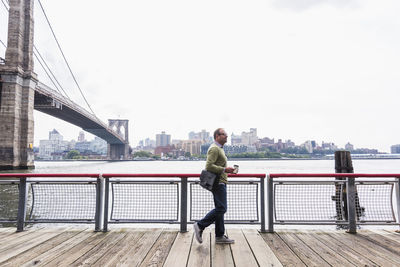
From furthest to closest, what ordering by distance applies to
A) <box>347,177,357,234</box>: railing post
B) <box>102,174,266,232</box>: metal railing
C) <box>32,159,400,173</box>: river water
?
1. <box>32,159,400,173</box>: river water
2. <box>102,174,266,232</box>: metal railing
3. <box>347,177,357,234</box>: railing post

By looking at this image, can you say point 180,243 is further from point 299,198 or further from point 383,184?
point 383,184

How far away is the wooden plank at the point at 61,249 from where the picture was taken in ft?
11.0

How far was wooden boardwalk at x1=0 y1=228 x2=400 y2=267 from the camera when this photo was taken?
10.9 ft

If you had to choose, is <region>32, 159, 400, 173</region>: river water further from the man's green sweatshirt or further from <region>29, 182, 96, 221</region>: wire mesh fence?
the man's green sweatshirt

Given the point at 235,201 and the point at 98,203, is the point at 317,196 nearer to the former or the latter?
the point at 235,201

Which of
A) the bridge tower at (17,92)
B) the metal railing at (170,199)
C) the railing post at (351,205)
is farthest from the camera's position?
the bridge tower at (17,92)

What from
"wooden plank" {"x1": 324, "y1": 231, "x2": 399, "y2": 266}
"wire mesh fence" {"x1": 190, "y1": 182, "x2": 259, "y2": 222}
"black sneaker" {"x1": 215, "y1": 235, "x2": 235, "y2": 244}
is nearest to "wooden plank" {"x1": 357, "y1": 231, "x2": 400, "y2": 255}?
"wooden plank" {"x1": 324, "y1": 231, "x2": 399, "y2": 266}

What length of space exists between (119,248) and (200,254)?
1.26 metres

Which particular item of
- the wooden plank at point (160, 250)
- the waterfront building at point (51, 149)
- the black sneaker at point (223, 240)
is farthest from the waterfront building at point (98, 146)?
the black sneaker at point (223, 240)

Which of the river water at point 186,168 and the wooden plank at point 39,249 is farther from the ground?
the wooden plank at point 39,249

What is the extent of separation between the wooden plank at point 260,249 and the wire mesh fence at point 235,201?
→ 336mm

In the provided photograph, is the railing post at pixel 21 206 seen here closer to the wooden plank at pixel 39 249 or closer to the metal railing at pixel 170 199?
the wooden plank at pixel 39 249

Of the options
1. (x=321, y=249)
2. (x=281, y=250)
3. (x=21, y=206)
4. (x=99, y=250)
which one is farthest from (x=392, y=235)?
(x=21, y=206)

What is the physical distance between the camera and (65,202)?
195 inches
